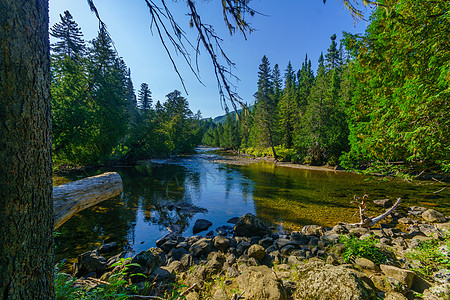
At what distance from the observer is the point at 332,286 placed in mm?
2135

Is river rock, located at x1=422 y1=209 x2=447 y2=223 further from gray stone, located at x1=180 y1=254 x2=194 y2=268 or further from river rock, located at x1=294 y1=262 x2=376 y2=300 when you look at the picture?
gray stone, located at x1=180 y1=254 x2=194 y2=268

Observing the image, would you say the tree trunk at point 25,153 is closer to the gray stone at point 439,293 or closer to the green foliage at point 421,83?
the gray stone at point 439,293

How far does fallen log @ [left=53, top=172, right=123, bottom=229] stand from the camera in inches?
109

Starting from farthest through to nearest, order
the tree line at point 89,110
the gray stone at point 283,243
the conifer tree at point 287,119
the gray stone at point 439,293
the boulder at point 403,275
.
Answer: the conifer tree at point 287,119, the tree line at point 89,110, the gray stone at point 283,243, the boulder at point 403,275, the gray stone at point 439,293

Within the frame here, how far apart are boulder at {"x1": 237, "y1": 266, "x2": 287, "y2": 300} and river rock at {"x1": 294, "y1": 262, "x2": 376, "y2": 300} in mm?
269

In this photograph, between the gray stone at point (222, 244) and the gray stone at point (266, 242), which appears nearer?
the gray stone at point (222, 244)

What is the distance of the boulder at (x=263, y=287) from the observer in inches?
89.0

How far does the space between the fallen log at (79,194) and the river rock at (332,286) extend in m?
3.64

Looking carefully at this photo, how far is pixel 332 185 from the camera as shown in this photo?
12.9 m

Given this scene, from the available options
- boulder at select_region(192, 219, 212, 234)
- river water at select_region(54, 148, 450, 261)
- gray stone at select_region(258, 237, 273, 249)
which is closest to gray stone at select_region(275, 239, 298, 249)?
gray stone at select_region(258, 237, 273, 249)

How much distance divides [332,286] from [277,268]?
1.77m

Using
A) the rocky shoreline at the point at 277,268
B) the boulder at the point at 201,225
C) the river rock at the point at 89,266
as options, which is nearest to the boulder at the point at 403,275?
the rocky shoreline at the point at 277,268

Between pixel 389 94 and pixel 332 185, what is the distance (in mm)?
8341

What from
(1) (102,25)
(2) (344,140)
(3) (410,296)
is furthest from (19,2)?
(2) (344,140)
